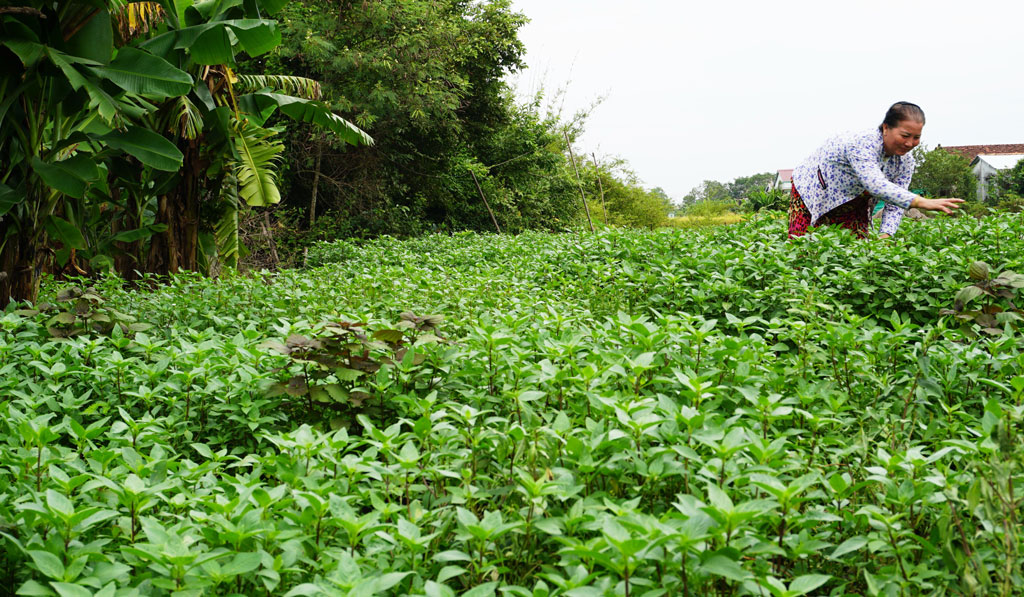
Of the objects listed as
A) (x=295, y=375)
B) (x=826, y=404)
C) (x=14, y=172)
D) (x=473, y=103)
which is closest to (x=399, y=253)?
(x=14, y=172)

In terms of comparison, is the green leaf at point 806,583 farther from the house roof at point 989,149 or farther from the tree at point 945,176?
the house roof at point 989,149

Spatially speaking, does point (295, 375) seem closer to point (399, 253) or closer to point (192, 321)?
point (192, 321)

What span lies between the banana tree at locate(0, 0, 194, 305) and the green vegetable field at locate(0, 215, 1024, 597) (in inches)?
65.1

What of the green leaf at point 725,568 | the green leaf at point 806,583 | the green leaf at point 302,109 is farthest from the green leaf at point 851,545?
the green leaf at point 302,109

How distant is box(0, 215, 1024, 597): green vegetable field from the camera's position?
1.38m

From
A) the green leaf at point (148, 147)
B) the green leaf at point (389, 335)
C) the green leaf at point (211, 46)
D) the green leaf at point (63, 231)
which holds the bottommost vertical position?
the green leaf at point (389, 335)

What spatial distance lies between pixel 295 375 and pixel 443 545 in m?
1.33

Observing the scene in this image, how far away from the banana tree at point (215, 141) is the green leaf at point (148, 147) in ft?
2.44

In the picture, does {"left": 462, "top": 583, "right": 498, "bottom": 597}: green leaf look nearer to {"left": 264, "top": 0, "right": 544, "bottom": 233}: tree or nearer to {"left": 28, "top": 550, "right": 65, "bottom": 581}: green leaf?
{"left": 28, "top": 550, "right": 65, "bottom": 581}: green leaf

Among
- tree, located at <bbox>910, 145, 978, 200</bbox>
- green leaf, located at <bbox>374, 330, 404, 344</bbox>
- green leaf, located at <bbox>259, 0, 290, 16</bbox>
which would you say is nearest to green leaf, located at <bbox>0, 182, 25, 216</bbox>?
green leaf, located at <bbox>259, 0, 290, 16</bbox>

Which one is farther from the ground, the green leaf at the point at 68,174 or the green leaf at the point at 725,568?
the green leaf at the point at 68,174

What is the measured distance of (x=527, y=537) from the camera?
1593 mm

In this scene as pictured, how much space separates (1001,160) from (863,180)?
5906cm

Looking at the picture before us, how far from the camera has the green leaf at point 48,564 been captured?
1378 millimetres
